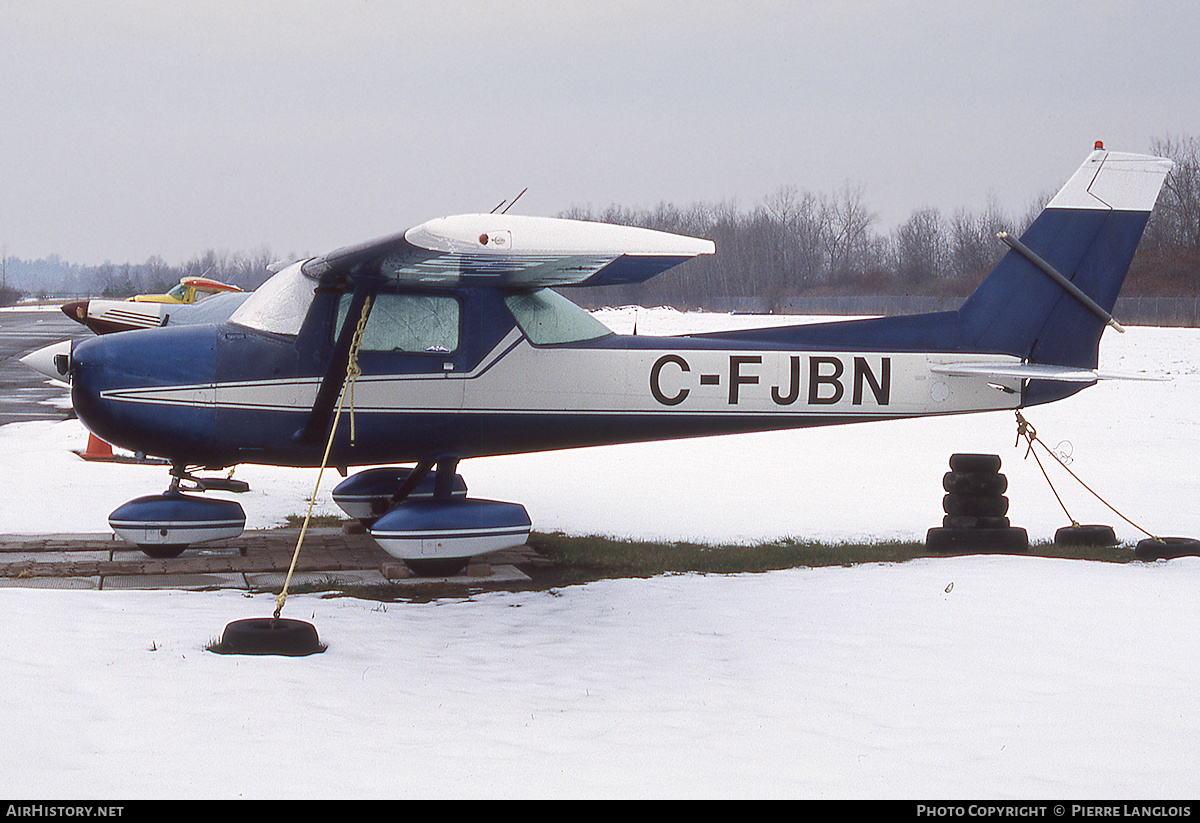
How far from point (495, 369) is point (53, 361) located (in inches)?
140

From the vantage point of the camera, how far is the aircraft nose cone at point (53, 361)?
305 inches

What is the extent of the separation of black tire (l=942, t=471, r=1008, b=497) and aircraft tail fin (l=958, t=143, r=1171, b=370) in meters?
1.02

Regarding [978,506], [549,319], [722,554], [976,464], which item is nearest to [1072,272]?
[976,464]

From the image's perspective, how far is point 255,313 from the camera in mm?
7402

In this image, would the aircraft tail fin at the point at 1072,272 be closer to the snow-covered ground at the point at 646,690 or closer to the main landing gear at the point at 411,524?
the snow-covered ground at the point at 646,690

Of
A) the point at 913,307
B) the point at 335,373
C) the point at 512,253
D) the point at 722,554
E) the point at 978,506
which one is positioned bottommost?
the point at 722,554

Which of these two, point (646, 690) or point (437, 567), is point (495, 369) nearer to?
point (437, 567)

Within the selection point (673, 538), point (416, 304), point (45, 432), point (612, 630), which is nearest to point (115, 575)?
point (416, 304)

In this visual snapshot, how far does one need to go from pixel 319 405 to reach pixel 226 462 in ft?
2.81

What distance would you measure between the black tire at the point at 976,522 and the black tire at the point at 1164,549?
101cm

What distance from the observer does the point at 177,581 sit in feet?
23.4

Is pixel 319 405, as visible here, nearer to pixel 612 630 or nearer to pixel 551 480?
pixel 612 630

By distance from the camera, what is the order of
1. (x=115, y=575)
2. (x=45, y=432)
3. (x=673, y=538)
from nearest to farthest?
(x=115, y=575) → (x=673, y=538) → (x=45, y=432)

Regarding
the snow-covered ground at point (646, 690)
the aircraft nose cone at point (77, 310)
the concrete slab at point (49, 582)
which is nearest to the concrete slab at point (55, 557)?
the concrete slab at point (49, 582)
